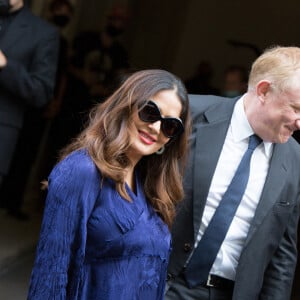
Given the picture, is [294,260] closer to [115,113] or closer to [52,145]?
[115,113]

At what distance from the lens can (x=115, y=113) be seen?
2.33m

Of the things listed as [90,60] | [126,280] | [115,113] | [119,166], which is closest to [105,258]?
[126,280]

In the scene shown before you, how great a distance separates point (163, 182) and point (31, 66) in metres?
2.25

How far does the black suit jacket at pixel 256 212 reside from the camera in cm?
301

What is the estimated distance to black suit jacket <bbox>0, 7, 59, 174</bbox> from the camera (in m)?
4.43

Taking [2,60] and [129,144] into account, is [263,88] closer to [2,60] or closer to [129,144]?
[129,144]

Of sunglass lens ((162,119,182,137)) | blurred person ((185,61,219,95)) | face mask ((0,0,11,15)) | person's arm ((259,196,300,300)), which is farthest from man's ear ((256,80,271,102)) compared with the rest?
blurred person ((185,61,219,95))

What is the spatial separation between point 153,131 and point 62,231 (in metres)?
0.44

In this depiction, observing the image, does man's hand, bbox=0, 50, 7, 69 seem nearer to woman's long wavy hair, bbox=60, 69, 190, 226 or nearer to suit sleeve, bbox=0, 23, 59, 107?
suit sleeve, bbox=0, 23, 59, 107

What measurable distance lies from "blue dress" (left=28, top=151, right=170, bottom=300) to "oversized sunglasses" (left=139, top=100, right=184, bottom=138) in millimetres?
227

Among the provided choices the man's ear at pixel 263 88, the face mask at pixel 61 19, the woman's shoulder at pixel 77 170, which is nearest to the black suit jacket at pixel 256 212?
the man's ear at pixel 263 88

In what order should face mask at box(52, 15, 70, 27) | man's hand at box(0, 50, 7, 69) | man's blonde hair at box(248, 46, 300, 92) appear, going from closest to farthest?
man's blonde hair at box(248, 46, 300, 92) → man's hand at box(0, 50, 7, 69) → face mask at box(52, 15, 70, 27)

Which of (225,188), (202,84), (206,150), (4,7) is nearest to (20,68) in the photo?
(4,7)

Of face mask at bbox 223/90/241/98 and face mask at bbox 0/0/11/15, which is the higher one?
face mask at bbox 0/0/11/15
